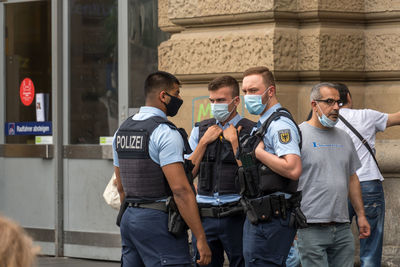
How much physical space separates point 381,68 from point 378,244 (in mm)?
1498

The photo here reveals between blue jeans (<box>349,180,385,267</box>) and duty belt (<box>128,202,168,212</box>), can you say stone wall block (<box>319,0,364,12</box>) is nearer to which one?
blue jeans (<box>349,180,385,267</box>)

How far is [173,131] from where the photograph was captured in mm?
4688

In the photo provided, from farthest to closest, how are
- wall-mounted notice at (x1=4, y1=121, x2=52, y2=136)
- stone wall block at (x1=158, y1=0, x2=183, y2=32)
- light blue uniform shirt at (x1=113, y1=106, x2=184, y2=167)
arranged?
wall-mounted notice at (x1=4, y1=121, x2=52, y2=136), stone wall block at (x1=158, y1=0, x2=183, y2=32), light blue uniform shirt at (x1=113, y1=106, x2=184, y2=167)

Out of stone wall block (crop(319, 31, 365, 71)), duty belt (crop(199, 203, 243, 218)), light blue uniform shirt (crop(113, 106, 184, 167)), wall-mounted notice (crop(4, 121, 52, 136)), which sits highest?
stone wall block (crop(319, 31, 365, 71))

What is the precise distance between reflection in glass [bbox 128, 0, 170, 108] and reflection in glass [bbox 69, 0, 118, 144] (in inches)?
7.7

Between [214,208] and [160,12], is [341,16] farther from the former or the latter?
[214,208]

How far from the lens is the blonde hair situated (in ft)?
7.10

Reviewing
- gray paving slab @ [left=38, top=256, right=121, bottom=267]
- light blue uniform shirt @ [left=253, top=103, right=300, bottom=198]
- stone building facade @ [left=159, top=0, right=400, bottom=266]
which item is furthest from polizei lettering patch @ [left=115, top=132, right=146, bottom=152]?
gray paving slab @ [left=38, top=256, right=121, bottom=267]

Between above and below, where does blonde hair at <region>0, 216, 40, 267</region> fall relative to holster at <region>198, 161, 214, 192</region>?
above

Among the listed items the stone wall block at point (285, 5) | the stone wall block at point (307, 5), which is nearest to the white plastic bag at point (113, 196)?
the stone wall block at point (285, 5)

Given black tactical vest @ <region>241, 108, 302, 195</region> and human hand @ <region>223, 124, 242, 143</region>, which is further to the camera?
human hand @ <region>223, 124, 242, 143</region>

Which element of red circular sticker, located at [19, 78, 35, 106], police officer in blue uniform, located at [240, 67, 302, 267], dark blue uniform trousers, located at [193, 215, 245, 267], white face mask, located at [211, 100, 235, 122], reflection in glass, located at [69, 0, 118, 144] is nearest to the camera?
police officer in blue uniform, located at [240, 67, 302, 267]

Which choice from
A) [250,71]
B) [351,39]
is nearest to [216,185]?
[250,71]

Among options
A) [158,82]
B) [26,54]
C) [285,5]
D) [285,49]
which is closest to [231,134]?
[158,82]
